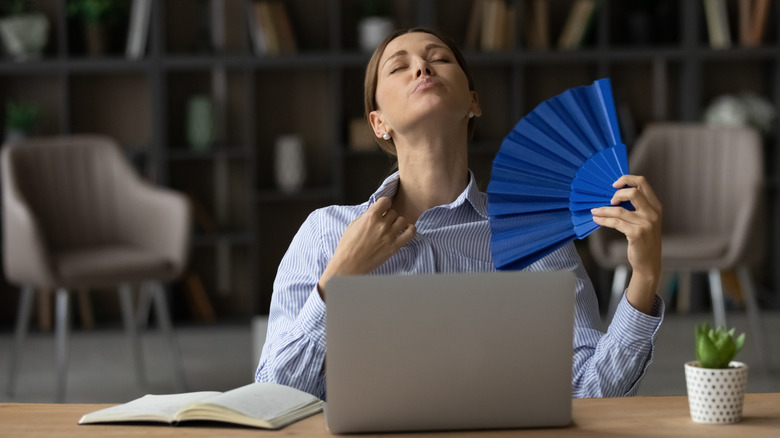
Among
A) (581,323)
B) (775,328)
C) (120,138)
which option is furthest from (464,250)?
(120,138)

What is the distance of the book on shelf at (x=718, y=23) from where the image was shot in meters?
5.14

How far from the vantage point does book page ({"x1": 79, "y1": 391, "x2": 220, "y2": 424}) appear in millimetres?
1188

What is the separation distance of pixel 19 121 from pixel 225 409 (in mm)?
4168

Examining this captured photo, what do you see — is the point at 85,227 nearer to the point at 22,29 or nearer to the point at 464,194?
the point at 22,29

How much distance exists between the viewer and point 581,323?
1604mm

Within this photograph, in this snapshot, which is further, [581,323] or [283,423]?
[581,323]

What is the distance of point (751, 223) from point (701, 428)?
3.01 meters

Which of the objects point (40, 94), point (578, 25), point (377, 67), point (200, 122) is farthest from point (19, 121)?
point (377, 67)

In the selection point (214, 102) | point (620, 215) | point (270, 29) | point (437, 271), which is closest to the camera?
point (620, 215)

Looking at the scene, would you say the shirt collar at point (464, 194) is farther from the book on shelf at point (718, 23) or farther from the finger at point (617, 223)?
the book on shelf at point (718, 23)

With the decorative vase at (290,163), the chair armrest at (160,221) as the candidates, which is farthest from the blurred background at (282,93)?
the chair armrest at (160,221)

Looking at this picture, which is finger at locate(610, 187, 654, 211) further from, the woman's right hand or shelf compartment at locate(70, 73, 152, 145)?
shelf compartment at locate(70, 73, 152, 145)

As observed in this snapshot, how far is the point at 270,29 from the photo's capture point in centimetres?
505

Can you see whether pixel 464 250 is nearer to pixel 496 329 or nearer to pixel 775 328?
pixel 496 329
